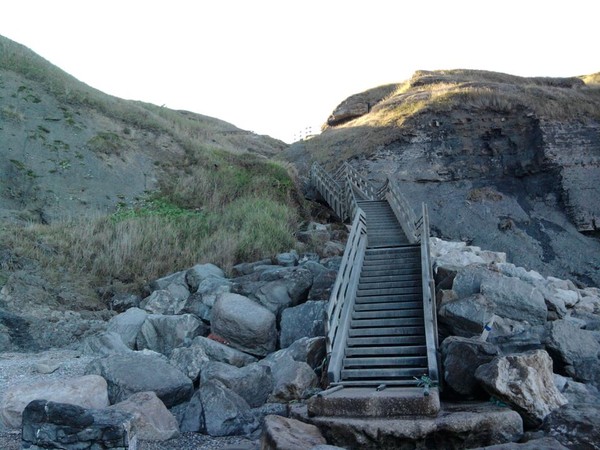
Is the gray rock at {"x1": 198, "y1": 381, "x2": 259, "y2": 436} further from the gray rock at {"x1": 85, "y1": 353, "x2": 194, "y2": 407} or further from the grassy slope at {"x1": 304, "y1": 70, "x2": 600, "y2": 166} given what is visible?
the grassy slope at {"x1": 304, "y1": 70, "x2": 600, "y2": 166}

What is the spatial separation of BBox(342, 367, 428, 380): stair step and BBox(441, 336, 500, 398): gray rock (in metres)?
0.53

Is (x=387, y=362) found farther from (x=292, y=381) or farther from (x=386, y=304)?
(x=386, y=304)

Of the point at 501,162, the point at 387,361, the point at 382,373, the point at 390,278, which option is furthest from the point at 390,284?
the point at 501,162

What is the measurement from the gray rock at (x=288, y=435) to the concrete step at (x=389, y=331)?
10.5 ft

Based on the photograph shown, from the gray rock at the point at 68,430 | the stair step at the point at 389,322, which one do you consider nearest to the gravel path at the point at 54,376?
the gray rock at the point at 68,430

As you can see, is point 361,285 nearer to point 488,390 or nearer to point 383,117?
point 488,390

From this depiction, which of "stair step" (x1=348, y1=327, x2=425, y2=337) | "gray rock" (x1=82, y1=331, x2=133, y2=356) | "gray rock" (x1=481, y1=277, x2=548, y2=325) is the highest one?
"gray rock" (x1=481, y1=277, x2=548, y2=325)

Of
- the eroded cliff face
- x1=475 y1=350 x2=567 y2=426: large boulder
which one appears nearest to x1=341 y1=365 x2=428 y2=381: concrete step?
x1=475 y1=350 x2=567 y2=426: large boulder

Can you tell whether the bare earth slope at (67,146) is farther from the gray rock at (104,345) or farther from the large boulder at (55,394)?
the large boulder at (55,394)

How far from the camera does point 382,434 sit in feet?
26.2

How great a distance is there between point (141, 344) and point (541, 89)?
90.3ft

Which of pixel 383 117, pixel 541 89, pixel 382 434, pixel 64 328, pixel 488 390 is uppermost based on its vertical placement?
pixel 541 89

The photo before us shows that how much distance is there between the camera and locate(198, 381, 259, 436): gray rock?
876cm

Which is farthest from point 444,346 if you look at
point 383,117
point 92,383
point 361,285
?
point 383,117
